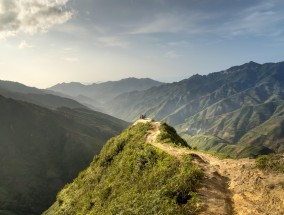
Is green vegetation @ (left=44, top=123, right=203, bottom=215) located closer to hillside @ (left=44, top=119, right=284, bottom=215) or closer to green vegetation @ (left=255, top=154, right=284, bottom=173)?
hillside @ (left=44, top=119, right=284, bottom=215)

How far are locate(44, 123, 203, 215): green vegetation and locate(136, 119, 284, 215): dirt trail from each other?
4.90 feet

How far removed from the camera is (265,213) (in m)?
26.3

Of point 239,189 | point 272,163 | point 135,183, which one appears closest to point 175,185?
point 239,189

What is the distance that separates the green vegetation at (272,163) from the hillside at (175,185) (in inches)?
16.1

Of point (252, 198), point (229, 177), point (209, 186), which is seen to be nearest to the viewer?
point (252, 198)

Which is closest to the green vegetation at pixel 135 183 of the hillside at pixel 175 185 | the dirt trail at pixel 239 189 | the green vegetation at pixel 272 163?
the hillside at pixel 175 185

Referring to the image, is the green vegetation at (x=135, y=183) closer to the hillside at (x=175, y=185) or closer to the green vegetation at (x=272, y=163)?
the hillside at (x=175, y=185)

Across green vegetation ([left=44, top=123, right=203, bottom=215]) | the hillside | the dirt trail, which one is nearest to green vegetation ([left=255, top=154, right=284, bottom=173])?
the hillside

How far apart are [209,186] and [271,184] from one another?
19.9 feet

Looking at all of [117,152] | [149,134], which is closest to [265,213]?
[149,134]

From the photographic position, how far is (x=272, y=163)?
33656 mm

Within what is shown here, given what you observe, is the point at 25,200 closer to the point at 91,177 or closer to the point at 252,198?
the point at 91,177

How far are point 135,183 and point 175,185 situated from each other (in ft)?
32.1

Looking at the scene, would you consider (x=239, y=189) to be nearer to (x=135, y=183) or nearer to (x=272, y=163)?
(x=272, y=163)
